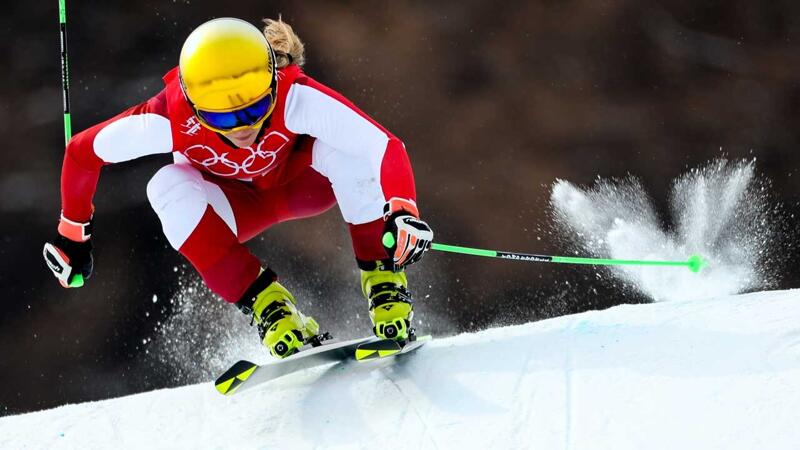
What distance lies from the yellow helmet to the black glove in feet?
1.61

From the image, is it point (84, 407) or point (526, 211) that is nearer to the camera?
point (84, 407)

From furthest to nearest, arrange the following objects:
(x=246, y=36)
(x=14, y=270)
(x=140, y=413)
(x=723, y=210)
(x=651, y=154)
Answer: (x=14, y=270), (x=651, y=154), (x=723, y=210), (x=140, y=413), (x=246, y=36)

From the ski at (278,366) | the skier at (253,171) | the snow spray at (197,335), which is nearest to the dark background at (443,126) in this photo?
the snow spray at (197,335)

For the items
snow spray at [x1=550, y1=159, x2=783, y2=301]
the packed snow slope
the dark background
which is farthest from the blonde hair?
the dark background

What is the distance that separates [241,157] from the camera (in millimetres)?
2541

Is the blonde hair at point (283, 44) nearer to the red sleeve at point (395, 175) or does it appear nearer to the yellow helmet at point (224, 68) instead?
the yellow helmet at point (224, 68)

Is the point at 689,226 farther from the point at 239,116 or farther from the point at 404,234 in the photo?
the point at 239,116

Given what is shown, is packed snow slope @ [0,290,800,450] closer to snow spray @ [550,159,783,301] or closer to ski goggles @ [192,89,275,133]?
ski goggles @ [192,89,275,133]

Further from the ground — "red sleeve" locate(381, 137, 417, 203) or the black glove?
"red sleeve" locate(381, 137, 417, 203)

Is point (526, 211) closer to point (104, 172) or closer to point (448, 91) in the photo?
point (448, 91)

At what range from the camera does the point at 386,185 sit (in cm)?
238

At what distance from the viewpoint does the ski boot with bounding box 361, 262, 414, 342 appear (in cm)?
254

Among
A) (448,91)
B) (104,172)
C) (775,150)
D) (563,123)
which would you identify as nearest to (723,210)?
(775,150)

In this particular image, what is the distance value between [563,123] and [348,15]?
133cm
